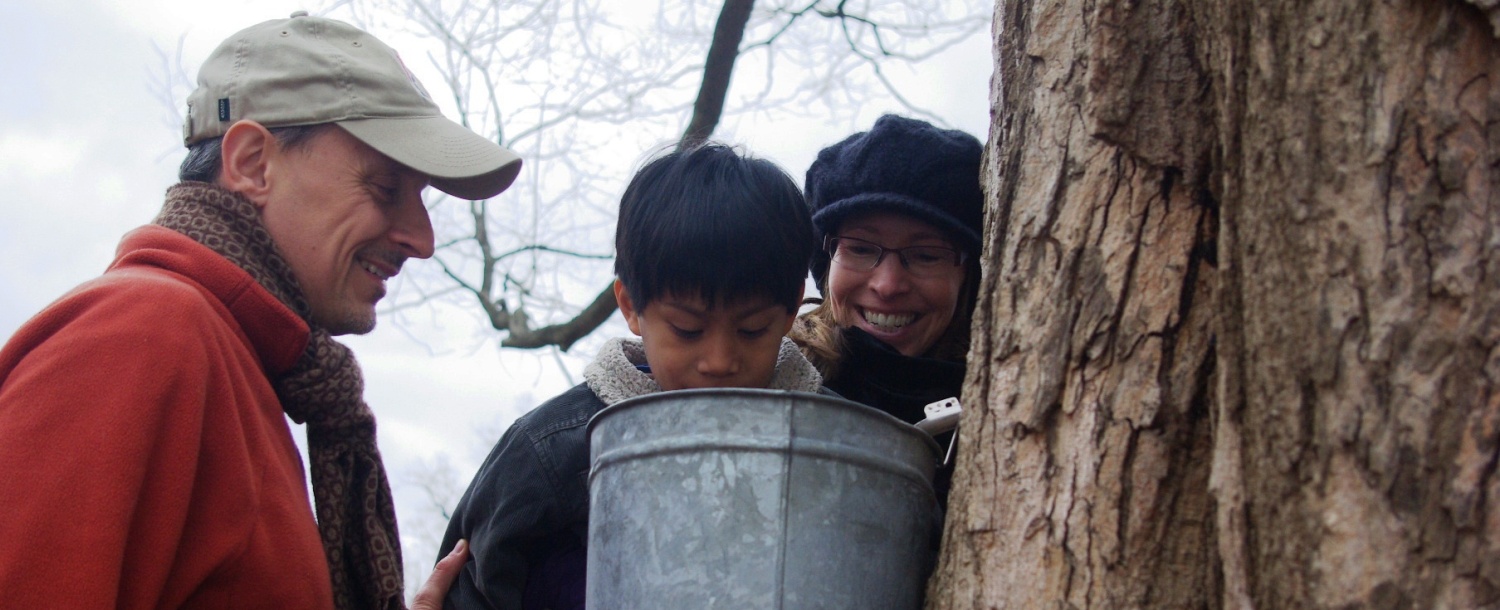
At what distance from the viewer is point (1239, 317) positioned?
4.62ft

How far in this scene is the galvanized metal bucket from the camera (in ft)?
5.28

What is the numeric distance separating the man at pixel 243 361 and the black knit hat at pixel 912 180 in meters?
0.85

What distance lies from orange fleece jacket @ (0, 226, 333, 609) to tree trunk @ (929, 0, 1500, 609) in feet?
3.38

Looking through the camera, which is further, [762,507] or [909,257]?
[909,257]

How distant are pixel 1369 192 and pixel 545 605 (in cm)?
160

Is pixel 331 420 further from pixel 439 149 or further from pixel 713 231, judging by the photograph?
pixel 713 231

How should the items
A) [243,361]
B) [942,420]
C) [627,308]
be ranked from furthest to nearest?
[627,308]
[243,361]
[942,420]

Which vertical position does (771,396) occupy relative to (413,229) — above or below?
below

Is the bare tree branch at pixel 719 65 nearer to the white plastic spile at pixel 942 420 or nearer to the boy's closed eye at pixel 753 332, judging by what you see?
the boy's closed eye at pixel 753 332

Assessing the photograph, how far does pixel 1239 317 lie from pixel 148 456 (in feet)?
4.74

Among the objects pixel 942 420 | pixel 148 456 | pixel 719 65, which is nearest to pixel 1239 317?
pixel 942 420

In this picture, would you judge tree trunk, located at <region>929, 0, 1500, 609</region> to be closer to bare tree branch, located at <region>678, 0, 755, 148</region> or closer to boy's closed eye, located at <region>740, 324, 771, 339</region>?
boy's closed eye, located at <region>740, 324, 771, 339</region>

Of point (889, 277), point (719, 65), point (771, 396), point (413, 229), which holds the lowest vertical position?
point (771, 396)

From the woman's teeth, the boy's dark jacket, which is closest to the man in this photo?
the boy's dark jacket
